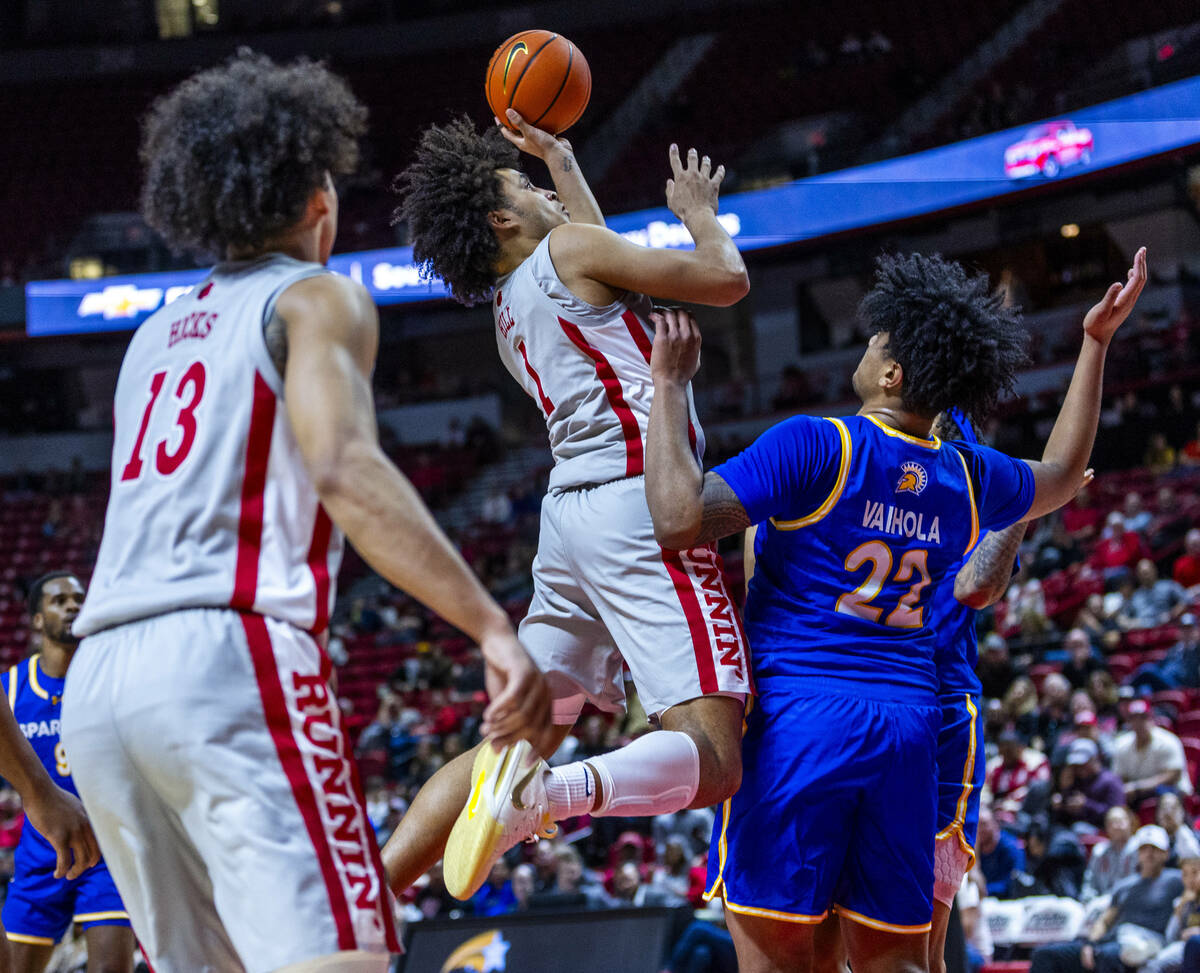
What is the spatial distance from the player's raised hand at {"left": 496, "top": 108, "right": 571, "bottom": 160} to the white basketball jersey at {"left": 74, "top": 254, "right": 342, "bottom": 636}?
170cm

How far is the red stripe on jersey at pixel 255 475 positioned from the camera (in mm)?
→ 2215

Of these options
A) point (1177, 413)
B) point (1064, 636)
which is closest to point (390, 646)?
point (1064, 636)

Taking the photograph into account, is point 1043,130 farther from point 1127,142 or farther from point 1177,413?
point 1177,413

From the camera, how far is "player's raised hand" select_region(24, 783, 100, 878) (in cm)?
269

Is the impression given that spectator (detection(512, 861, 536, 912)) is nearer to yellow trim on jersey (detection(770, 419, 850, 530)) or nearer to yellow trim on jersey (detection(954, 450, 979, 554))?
yellow trim on jersey (detection(954, 450, 979, 554))

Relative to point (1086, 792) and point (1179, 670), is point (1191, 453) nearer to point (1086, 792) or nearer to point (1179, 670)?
point (1179, 670)

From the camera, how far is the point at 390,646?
17.8 meters

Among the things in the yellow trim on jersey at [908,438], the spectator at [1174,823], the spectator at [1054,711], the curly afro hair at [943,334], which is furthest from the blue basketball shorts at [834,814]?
the spectator at [1054,711]

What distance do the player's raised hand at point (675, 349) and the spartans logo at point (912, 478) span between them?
57 centimetres

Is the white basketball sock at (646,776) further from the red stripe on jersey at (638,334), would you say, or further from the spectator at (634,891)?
the spectator at (634,891)

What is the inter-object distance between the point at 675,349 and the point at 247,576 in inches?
53.5

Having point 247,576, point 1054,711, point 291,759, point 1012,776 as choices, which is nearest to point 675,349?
point 247,576

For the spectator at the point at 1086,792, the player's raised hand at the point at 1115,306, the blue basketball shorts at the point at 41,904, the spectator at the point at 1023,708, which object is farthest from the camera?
the spectator at the point at 1023,708

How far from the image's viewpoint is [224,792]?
209 centimetres
